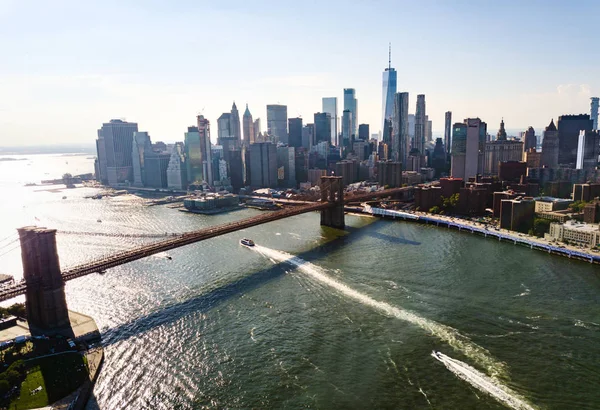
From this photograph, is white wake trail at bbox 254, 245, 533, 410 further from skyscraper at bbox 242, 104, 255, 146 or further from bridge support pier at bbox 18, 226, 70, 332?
skyscraper at bbox 242, 104, 255, 146

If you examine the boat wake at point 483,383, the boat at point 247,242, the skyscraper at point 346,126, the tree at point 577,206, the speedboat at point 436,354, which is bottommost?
the boat wake at point 483,383

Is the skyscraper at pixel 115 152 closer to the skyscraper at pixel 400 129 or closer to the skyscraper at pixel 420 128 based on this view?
the skyscraper at pixel 400 129

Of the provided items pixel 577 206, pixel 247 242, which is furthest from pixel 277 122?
pixel 247 242

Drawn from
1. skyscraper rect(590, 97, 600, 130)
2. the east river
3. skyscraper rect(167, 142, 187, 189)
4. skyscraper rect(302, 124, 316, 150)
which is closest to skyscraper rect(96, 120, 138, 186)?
skyscraper rect(167, 142, 187, 189)

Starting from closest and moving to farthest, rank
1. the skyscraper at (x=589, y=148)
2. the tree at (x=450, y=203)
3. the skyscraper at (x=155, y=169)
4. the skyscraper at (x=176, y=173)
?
1. the tree at (x=450, y=203)
2. the skyscraper at (x=589, y=148)
3. the skyscraper at (x=176, y=173)
4. the skyscraper at (x=155, y=169)

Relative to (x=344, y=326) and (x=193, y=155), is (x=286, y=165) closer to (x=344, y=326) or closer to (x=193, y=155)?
(x=193, y=155)

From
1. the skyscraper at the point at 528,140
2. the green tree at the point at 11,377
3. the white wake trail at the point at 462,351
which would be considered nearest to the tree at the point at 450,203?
the white wake trail at the point at 462,351

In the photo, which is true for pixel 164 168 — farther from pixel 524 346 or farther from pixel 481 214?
pixel 524 346

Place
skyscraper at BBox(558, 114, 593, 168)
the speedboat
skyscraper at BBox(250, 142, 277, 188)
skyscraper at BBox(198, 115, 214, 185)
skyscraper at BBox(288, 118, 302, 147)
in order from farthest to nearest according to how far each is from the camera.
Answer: skyscraper at BBox(288, 118, 302, 147), skyscraper at BBox(558, 114, 593, 168), skyscraper at BBox(250, 142, 277, 188), skyscraper at BBox(198, 115, 214, 185), the speedboat
